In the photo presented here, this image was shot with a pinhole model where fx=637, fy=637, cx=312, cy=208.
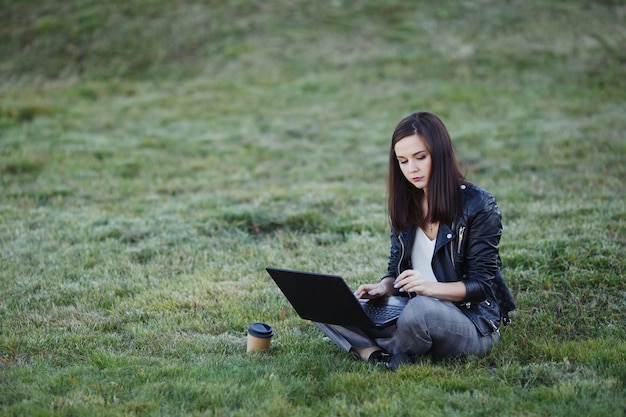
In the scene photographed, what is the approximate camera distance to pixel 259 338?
5.04m

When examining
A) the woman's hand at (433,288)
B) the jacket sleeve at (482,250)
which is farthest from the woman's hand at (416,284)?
the jacket sleeve at (482,250)

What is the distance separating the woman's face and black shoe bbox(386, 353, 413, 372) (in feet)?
4.14

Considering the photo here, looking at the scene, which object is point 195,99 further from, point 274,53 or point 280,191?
point 280,191

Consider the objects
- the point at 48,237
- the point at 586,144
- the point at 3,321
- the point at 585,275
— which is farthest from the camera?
the point at 586,144

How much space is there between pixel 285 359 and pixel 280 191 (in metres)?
5.63

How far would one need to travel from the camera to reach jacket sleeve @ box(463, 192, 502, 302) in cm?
457

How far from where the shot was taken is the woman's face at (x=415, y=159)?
471cm

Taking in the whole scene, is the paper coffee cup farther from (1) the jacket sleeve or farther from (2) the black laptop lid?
(1) the jacket sleeve

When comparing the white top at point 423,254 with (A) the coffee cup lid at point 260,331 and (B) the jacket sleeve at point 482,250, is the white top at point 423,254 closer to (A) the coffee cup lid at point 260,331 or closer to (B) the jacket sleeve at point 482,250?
(B) the jacket sleeve at point 482,250

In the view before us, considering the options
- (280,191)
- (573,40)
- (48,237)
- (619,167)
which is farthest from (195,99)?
(573,40)

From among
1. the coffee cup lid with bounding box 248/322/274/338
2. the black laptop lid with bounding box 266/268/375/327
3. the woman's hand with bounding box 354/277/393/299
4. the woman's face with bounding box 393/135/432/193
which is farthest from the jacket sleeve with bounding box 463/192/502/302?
the coffee cup lid with bounding box 248/322/274/338

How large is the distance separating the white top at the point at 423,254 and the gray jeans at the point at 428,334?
43 cm

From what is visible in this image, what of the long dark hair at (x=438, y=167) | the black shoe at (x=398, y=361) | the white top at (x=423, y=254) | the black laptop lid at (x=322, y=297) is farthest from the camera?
the white top at (x=423, y=254)

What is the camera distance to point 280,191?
33.8ft
